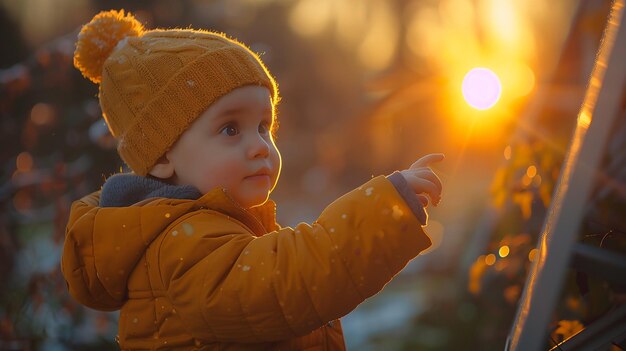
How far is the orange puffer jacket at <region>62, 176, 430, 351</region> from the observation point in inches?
54.4

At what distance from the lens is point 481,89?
4.07 metres

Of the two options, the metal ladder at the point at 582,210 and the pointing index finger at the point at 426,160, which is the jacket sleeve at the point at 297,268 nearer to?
the pointing index finger at the point at 426,160

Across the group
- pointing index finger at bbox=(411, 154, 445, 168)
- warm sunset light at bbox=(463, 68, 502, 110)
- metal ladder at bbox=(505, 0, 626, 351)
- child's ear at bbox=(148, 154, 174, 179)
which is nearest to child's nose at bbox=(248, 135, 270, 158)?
child's ear at bbox=(148, 154, 174, 179)

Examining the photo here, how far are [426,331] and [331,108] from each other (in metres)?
4.15

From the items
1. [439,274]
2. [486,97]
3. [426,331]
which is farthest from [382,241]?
[439,274]

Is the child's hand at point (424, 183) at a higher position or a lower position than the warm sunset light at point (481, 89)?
higher

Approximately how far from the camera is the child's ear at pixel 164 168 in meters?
1.70

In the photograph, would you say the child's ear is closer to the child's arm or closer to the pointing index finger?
the child's arm

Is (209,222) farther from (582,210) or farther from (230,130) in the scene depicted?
(582,210)

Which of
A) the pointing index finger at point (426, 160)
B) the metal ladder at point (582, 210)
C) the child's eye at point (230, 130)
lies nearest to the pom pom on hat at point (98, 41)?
the child's eye at point (230, 130)

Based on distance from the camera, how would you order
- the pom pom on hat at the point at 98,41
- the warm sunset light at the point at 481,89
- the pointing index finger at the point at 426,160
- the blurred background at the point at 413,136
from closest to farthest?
the pointing index finger at the point at 426,160
the pom pom on hat at the point at 98,41
the blurred background at the point at 413,136
the warm sunset light at the point at 481,89

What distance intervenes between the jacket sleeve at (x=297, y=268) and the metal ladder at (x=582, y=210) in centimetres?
28

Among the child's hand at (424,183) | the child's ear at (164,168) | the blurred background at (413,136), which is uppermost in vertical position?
the child's hand at (424,183)

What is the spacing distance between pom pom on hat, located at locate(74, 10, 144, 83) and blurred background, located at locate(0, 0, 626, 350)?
61 cm
